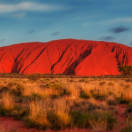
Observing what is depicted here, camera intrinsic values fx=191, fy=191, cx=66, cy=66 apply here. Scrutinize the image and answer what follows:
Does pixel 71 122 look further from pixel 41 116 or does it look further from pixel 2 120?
pixel 2 120

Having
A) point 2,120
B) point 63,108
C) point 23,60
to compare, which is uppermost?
point 23,60

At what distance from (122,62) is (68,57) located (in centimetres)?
1448

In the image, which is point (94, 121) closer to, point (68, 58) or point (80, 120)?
point (80, 120)

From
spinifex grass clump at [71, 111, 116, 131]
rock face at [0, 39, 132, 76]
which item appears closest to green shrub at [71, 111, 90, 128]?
spinifex grass clump at [71, 111, 116, 131]

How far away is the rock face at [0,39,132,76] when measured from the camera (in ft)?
159

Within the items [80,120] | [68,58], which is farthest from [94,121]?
[68,58]

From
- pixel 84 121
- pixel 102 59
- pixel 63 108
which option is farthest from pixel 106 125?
pixel 102 59

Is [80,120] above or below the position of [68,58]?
→ below

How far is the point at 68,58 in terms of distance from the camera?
52312 millimetres

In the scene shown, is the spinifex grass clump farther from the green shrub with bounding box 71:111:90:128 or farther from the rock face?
the rock face

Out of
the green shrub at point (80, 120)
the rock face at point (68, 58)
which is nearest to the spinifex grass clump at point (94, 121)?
the green shrub at point (80, 120)

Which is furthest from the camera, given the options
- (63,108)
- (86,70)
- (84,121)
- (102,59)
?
(102,59)

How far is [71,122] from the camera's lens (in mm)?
4039

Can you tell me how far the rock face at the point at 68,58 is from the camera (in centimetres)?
4853
